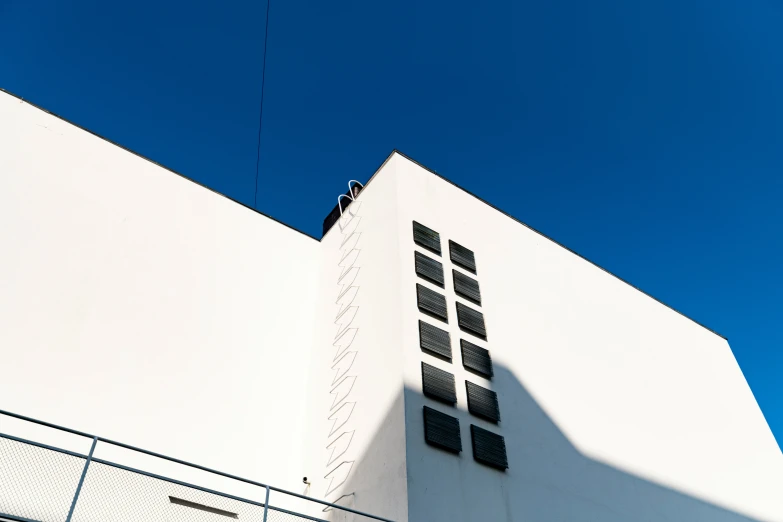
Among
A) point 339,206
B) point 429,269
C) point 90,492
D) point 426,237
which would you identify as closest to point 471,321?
point 429,269

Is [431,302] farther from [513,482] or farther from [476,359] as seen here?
[513,482]

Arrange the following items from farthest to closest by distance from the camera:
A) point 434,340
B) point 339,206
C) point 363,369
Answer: point 339,206 → point 363,369 → point 434,340

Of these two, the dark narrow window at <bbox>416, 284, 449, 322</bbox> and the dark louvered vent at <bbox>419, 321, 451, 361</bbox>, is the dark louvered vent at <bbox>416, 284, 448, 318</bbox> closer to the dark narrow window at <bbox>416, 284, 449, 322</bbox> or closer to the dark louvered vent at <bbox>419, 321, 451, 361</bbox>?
the dark narrow window at <bbox>416, 284, 449, 322</bbox>

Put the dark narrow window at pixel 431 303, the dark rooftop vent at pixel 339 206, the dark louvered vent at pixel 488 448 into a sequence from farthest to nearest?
1. the dark rooftop vent at pixel 339 206
2. the dark narrow window at pixel 431 303
3. the dark louvered vent at pixel 488 448

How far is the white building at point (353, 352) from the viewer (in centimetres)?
783

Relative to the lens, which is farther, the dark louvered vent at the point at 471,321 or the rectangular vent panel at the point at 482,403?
the dark louvered vent at the point at 471,321

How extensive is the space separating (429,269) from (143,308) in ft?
13.2

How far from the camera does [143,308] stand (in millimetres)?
9141

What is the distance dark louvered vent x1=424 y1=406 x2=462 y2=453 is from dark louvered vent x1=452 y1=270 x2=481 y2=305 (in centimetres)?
232

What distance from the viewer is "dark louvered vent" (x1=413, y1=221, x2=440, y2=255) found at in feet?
32.3

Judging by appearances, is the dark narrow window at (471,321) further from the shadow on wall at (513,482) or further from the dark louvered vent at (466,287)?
the shadow on wall at (513,482)

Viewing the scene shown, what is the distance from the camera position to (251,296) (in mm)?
10391

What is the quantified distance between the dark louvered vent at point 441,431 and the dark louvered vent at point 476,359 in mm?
1078

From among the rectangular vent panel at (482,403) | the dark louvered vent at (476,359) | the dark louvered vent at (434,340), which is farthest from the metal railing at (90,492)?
the dark louvered vent at (476,359)
